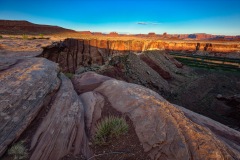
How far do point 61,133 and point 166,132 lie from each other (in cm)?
257

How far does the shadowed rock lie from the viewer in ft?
11.8

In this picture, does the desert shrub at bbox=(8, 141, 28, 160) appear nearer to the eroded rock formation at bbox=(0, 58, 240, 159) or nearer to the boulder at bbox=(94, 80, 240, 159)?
the eroded rock formation at bbox=(0, 58, 240, 159)

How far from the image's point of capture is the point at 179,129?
13.4 ft

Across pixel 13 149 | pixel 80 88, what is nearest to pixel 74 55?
pixel 80 88

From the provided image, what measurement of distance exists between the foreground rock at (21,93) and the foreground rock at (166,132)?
225cm

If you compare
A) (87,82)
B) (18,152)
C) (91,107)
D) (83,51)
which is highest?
(87,82)

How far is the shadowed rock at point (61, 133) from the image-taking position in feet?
11.8

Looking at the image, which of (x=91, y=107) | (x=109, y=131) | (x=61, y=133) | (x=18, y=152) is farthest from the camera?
(x=91, y=107)

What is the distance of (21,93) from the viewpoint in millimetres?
4516

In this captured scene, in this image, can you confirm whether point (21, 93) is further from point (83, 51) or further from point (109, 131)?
point (83, 51)

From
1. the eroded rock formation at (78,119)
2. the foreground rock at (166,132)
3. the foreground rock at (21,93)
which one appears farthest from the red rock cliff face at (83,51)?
the foreground rock at (166,132)

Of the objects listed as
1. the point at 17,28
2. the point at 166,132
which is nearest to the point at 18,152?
the point at 166,132

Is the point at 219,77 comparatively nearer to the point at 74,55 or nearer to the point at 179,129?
the point at 74,55

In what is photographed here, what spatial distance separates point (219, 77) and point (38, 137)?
86.4 ft
